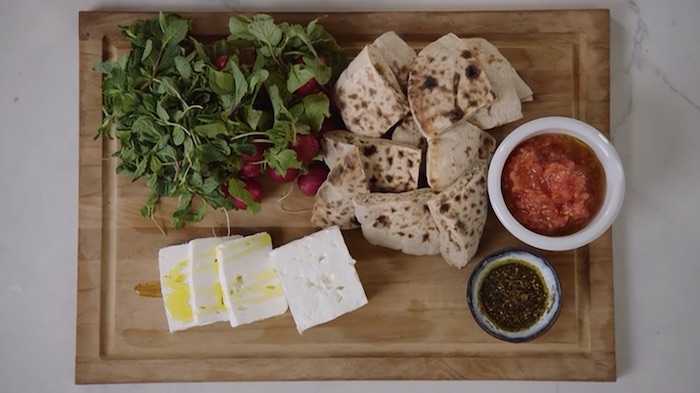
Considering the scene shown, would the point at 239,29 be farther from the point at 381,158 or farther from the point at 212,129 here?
the point at 381,158

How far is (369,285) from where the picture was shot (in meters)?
2.01

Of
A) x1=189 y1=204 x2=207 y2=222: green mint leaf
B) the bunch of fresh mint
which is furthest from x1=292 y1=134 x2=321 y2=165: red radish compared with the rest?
x1=189 y1=204 x2=207 y2=222: green mint leaf

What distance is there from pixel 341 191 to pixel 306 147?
163 millimetres

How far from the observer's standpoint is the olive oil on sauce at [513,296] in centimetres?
190

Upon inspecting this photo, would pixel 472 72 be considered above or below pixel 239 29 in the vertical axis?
below

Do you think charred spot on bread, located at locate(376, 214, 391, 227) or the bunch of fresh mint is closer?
the bunch of fresh mint

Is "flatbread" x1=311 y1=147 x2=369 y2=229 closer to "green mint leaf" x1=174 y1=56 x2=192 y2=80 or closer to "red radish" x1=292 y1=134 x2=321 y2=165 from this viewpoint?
"red radish" x1=292 y1=134 x2=321 y2=165

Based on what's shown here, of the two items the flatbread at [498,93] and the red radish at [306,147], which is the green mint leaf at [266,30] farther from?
the flatbread at [498,93]

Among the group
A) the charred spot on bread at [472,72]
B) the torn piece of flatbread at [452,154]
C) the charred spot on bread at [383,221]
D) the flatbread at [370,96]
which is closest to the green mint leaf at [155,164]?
the flatbread at [370,96]

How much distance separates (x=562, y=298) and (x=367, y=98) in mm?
869

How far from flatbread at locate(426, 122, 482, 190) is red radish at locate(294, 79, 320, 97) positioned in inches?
14.5

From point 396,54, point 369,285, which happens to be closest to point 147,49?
point 396,54

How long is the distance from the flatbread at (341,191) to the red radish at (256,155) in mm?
200

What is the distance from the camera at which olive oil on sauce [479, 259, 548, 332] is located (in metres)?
1.90
